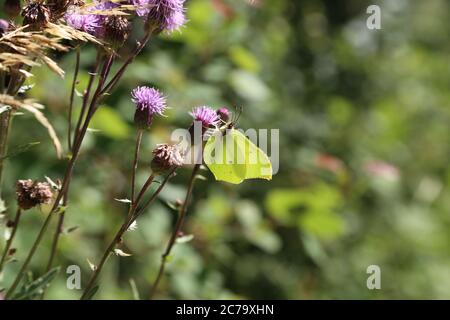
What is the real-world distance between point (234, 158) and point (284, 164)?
7.46 feet

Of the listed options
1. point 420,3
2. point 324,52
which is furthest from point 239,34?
point 420,3

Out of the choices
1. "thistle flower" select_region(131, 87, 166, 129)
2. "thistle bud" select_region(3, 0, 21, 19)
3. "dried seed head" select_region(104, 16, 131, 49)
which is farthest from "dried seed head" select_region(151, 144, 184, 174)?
"thistle bud" select_region(3, 0, 21, 19)

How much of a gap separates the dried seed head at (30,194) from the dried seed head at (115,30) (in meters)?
0.33

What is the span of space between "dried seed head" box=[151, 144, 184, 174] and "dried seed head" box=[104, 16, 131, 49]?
0.73ft

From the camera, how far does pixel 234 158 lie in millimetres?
1399

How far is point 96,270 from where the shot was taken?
1249mm

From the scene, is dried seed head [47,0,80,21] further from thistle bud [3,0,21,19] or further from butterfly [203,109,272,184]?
butterfly [203,109,272,184]

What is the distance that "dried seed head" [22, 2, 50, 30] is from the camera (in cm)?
113

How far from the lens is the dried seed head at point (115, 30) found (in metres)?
1.26

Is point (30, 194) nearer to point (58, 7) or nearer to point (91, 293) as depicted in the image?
point (91, 293)

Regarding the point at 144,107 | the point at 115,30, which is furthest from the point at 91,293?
the point at 115,30

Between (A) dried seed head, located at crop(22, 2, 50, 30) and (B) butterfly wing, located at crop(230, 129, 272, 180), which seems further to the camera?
(B) butterfly wing, located at crop(230, 129, 272, 180)

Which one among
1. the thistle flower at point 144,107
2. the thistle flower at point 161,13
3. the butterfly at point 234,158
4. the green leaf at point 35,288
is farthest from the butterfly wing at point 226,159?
the green leaf at point 35,288

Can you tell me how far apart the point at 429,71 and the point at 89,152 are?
411 cm
